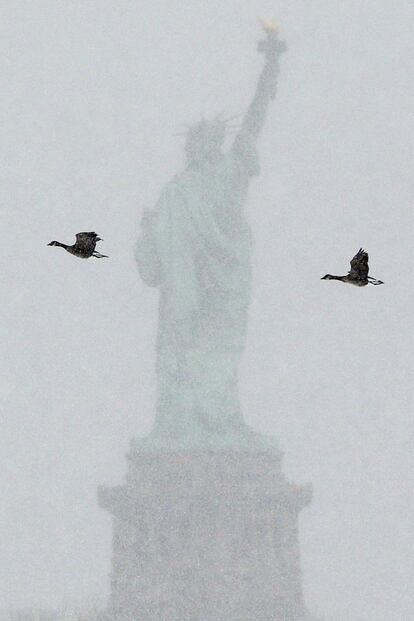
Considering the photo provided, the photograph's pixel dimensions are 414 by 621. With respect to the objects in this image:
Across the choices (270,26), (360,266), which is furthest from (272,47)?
(360,266)

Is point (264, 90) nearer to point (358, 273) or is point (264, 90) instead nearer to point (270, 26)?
point (270, 26)

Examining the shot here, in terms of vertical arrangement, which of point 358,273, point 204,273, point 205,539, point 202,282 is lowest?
point 205,539

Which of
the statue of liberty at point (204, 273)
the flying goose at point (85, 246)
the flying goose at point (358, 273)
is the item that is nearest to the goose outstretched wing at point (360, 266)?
the flying goose at point (358, 273)

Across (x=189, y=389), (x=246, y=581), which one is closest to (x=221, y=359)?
(x=189, y=389)

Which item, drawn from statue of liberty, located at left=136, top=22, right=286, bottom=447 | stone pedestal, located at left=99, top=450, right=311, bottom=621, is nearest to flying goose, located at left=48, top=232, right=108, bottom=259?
stone pedestal, located at left=99, top=450, right=311, bottom=621

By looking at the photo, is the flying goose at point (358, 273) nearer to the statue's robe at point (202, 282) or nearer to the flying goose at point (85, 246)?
the flying goose at point (85, 246)

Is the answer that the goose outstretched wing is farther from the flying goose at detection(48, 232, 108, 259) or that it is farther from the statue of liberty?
the statue of liberty

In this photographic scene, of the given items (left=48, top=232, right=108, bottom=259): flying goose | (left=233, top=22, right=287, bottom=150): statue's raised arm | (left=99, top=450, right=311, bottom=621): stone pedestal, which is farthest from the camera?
(left=233, top=22, right=287, bottom=150): statue's raised arm
